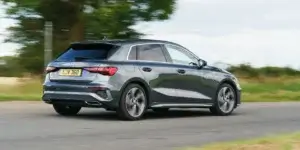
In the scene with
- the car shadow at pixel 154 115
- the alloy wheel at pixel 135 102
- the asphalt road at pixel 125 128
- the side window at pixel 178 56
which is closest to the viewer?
the asphalt road at pixel 125 128

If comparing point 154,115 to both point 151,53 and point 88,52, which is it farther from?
point 88,52

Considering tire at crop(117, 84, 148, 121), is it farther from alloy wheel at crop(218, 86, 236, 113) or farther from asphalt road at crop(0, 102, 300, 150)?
alloy wheel at crop(218, 86, 236, 113)

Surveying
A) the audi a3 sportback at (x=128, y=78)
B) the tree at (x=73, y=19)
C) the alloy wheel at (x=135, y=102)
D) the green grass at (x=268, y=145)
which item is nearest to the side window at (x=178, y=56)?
the audi a3 sportback at (x=128, y=78)

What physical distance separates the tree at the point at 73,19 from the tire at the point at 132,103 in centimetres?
1150

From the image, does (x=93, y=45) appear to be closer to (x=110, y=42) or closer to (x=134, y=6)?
(x=110, y=42)

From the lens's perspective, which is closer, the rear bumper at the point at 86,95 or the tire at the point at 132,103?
the rear bumper at the point at 86,95

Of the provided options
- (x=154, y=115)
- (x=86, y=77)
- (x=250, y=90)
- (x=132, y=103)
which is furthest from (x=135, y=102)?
(x=250, y=90)

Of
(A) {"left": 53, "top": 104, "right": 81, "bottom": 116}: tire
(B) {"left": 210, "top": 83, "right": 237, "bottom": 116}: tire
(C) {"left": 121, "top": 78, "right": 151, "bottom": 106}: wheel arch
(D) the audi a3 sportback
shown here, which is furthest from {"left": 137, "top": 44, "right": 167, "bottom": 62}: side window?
(A) {"left": 53, "top": 104, "right": 81, "bottom": 116}: tire

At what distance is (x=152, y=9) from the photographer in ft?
91.2

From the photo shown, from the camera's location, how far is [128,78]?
15031mm

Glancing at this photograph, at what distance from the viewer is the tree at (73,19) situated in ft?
89.0

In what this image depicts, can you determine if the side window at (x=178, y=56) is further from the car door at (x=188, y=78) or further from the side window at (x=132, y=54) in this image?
the side window at (x=132, y=54)

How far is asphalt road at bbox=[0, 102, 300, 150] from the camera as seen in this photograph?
11.7m

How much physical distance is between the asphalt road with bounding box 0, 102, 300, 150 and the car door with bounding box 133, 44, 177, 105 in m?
0.49
